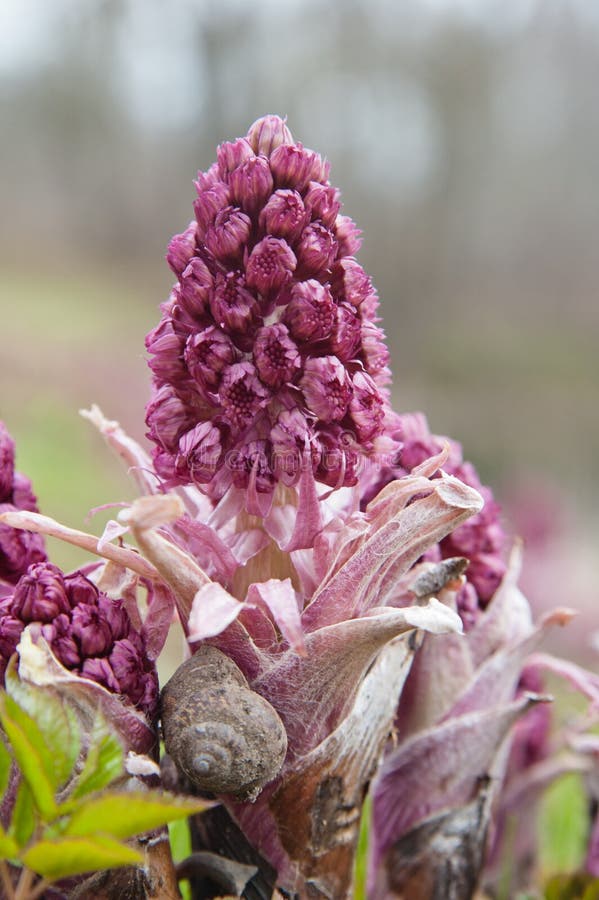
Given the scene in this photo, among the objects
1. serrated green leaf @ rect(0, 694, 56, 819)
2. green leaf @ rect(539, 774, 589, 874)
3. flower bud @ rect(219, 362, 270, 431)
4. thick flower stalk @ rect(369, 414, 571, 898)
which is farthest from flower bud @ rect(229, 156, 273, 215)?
green leaf @ rect(539, 774, 589, 874)

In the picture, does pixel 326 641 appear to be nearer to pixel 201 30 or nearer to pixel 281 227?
pixel 281 227

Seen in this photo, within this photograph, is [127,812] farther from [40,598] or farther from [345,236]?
[345,236]

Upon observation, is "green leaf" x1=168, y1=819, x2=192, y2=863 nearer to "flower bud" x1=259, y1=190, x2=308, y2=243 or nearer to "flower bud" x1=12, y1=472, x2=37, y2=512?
"flower bud" x1=12, y1=472, x2=37, y2=512

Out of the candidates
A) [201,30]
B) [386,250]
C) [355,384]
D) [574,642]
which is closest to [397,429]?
[355,384]

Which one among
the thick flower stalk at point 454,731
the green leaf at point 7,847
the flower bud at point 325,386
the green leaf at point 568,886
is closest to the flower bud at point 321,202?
the flower bud at point 325,386

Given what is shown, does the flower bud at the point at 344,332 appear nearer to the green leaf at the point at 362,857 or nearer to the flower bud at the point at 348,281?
the flower bud at the point at 348,281
